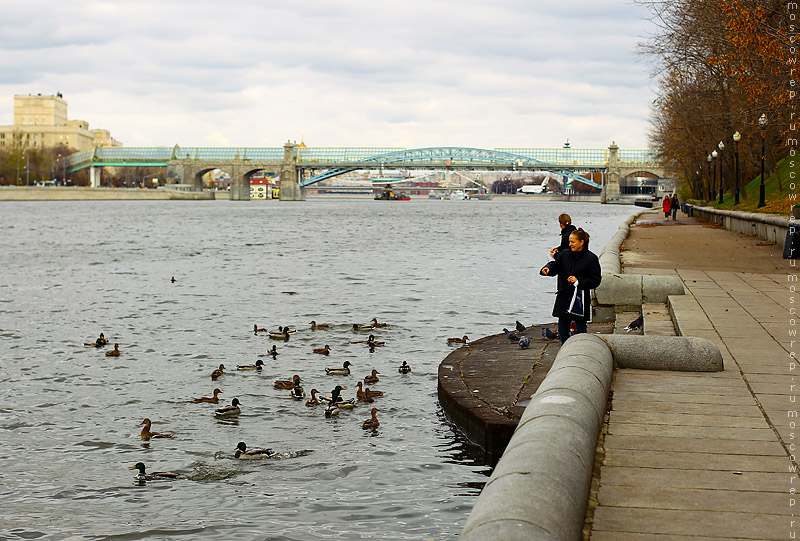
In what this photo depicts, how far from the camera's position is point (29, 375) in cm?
1408

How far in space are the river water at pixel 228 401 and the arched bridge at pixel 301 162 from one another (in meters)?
132

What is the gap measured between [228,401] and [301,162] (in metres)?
163

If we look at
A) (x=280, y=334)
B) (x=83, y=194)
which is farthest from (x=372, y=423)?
(x=83, y=194)

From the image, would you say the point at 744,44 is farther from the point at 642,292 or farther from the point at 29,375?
the point at 29,375

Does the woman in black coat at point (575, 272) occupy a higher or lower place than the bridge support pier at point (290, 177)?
lower

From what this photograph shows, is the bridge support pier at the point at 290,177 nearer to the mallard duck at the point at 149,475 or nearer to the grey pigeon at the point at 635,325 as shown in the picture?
the grey pigeon at the point at 635,325

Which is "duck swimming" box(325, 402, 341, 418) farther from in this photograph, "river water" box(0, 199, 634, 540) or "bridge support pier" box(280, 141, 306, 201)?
"bridge support pier" box(280, 141, 306, 201)

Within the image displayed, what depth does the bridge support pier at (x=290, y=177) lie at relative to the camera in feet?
562

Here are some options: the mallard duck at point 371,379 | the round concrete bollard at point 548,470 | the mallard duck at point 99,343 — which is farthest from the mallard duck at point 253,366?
the round concrete bollard at point 548,470

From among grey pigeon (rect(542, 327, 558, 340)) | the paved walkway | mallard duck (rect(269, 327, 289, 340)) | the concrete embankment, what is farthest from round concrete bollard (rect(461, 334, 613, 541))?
the concrete embankment

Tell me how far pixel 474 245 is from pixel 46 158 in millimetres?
150709

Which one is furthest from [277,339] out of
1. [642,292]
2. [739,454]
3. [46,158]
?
[46,158]

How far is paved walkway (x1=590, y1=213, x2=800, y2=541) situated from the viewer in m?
4.90

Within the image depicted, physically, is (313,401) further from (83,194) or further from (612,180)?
(612,180)
